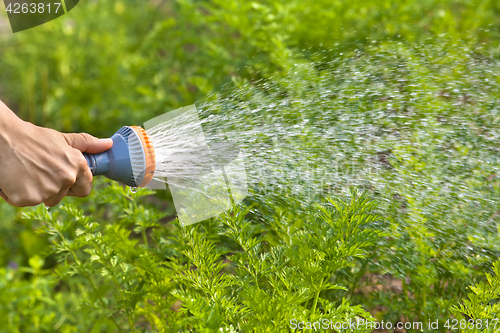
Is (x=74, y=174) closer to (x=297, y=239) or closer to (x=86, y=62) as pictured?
(x=297, y=239)

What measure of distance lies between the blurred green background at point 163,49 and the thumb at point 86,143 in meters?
0.62

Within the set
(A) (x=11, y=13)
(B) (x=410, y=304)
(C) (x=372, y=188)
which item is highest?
(A) (x=11, y=13)

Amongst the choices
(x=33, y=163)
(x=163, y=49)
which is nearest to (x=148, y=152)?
(x=33, y=163)

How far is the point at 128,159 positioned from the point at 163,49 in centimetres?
177

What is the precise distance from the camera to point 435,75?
194cm

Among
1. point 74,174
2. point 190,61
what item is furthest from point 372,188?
point 190,61

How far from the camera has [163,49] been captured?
297 centimetres

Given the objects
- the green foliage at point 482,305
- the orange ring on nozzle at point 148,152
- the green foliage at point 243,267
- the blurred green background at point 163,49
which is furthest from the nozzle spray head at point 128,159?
the green foliage at point 482,305

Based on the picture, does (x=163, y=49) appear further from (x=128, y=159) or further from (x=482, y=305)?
(x=482, y=305)

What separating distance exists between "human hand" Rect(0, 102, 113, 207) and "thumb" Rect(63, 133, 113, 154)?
0.12 feet

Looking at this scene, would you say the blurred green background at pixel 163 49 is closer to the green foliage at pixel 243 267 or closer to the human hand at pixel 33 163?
the green foliage at pixel 243 267

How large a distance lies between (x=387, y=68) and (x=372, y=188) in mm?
682

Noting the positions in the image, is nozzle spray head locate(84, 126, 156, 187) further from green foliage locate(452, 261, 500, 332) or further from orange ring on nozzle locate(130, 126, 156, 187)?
green foliage locate(452, 261, 500, 332)

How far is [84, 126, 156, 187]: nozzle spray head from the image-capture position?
139 centimetres
